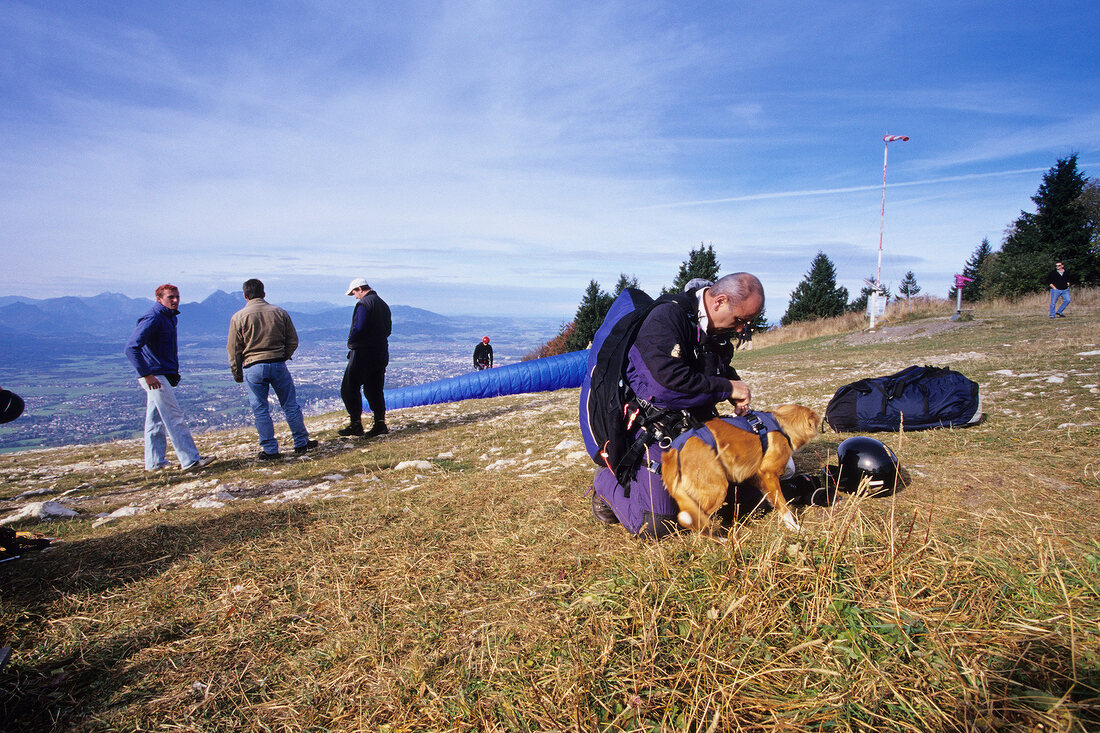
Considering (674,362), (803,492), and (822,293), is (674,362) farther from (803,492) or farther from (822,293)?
(822,293)

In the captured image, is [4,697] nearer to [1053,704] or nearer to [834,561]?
[834,561]

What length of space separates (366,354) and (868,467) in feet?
24.3

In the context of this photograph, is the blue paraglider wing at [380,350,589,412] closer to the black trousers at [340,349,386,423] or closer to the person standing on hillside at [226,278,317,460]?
the black trousers at [340,349,386,423]

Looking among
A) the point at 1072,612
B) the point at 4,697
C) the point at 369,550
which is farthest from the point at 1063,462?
the point at 4,697

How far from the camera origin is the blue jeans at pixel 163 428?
22.6ft

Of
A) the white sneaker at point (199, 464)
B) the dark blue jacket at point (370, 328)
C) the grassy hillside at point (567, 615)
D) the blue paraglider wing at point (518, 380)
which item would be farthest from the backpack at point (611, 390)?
the blue paraglider wing at point (518, 380)

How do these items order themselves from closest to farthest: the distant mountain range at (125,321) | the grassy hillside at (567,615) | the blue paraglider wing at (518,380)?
the grassy hillside at (567,615) → the blue paraglider wing at (518,380) → the distant mountain range at (125,321)

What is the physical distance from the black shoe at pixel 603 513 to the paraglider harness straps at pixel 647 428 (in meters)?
0.38

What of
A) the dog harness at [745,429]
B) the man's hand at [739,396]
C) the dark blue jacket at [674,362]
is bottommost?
the dog harness at [745,429]

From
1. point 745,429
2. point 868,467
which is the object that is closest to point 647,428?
point 745,429

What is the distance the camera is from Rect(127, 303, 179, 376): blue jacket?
6664mm

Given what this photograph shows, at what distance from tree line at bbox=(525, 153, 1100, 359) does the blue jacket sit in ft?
55.8

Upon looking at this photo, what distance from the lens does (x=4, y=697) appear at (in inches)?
84.4

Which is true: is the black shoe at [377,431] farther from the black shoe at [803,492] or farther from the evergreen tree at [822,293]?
the evergreen tree at [822,293]
